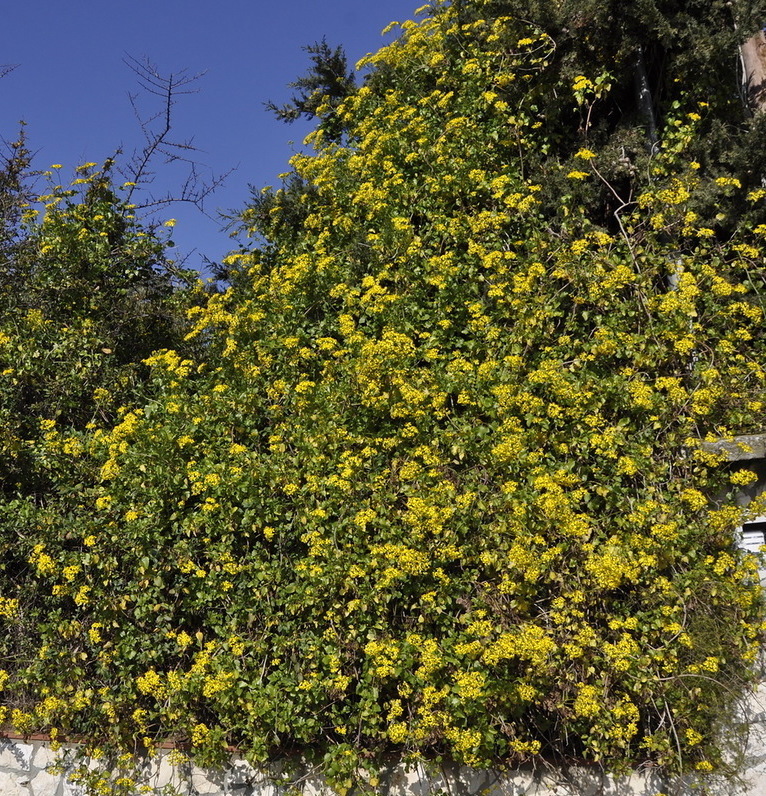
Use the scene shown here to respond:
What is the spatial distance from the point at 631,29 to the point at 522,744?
4.58 meters

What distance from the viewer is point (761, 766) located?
A: 336cm

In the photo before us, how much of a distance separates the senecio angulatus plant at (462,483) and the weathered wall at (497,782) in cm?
9

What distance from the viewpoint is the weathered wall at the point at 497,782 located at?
132 inches

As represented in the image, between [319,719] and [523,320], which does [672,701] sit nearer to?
[319,719]

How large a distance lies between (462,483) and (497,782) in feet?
4.75

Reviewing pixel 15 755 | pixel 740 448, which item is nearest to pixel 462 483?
pixel 740 448

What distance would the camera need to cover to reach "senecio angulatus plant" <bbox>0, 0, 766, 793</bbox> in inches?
132

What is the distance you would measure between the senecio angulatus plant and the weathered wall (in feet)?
0.29

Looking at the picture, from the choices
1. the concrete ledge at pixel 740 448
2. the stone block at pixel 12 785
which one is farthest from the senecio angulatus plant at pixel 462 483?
the stone block at pixel 12 785

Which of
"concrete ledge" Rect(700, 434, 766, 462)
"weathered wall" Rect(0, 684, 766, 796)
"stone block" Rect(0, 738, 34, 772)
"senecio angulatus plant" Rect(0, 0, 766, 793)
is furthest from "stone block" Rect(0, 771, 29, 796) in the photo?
"concrete ledge" Rect(700, 434, 766, 462)

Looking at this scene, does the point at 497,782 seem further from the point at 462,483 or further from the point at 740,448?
the point at 740,448

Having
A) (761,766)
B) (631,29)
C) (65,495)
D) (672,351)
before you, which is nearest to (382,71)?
(631,29)

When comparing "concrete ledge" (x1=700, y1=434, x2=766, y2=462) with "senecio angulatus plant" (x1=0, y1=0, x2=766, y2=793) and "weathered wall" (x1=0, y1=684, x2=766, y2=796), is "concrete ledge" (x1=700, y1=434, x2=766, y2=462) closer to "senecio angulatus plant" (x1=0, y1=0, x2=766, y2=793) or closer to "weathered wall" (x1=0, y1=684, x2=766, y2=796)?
"senecio angulatus plant" (x1=0, y1=0, x2=766, y2=793)

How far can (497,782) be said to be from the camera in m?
3.42
